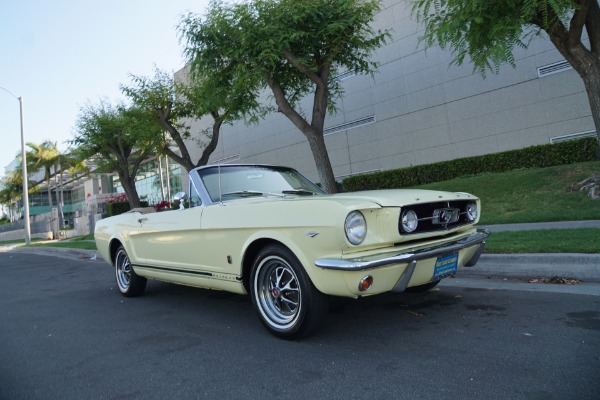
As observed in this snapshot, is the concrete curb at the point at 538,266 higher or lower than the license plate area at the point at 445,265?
lower

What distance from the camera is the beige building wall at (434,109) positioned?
534 inches

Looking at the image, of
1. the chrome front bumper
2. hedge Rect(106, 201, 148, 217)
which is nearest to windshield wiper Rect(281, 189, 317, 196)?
the chrome front bumper

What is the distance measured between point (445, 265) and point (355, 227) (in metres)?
0.90

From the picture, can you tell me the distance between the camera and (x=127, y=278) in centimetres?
595

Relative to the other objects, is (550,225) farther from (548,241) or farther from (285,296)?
(285,296)

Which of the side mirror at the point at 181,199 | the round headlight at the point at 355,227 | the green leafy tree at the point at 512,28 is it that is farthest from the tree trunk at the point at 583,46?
the side mirror at the point at 181,199

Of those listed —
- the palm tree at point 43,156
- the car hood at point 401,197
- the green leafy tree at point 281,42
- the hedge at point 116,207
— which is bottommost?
the car hood at point 401,197

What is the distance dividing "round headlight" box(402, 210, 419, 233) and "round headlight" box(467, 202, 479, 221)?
0.92 meters

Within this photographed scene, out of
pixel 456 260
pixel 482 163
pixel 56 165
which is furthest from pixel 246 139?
pixel 56 165

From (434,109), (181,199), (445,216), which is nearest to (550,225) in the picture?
(445,216)

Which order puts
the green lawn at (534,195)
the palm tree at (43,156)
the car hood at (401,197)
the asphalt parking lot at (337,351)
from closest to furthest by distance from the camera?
the asphalt parking lot at (337,351) → the car hood at (401,197) → the green lawn at (534,195) → the palm tree at (43,156)

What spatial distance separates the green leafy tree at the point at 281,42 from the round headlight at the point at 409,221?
26.7ft

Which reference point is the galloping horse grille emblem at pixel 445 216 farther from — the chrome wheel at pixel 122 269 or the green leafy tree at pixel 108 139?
the green leafy tree at pixel 108 139

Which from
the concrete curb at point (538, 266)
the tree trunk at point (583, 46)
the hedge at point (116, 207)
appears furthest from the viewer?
the hedge at point (116, 207)
